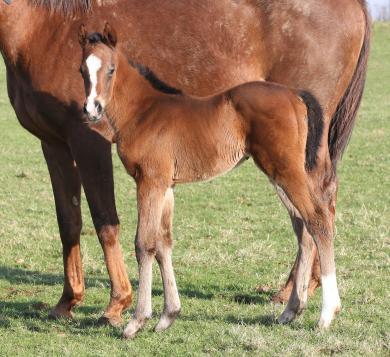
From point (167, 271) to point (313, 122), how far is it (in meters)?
1.35

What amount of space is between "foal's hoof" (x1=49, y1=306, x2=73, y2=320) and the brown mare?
13mm

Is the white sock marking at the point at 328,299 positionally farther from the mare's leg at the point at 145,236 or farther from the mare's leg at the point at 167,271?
the mare's leg at the point at 145,236

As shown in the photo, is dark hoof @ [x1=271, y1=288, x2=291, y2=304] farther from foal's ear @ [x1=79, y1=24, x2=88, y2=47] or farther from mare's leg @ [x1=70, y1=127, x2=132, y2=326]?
foal's ear @ [x1=79, y1=24, x2=88, y2=47]

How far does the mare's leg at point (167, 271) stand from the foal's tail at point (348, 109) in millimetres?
1767

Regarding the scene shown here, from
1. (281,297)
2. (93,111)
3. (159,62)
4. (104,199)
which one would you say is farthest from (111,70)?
(281,297)

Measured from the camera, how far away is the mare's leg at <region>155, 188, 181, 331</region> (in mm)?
5488

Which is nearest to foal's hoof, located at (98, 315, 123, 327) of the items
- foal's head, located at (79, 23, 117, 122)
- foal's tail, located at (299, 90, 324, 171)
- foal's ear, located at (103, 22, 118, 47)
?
foal's head, located at (79, 23, 117, 122)

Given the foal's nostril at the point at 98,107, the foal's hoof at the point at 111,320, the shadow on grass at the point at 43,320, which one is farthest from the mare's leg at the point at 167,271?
the foal's nostril at the point at 98,107

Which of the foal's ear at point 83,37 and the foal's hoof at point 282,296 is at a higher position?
the foal's ear at point 83,37

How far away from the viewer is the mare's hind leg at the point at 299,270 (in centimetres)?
563

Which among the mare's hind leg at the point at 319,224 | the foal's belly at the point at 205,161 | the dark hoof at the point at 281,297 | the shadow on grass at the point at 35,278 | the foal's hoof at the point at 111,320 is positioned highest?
the foal's belly at the point at 205,161

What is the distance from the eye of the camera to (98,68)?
16.8ft

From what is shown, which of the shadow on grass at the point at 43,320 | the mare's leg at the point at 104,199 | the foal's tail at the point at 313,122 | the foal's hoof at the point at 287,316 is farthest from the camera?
the mare's leg at the point at 104,199

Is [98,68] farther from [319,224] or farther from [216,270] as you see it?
[216,270]
